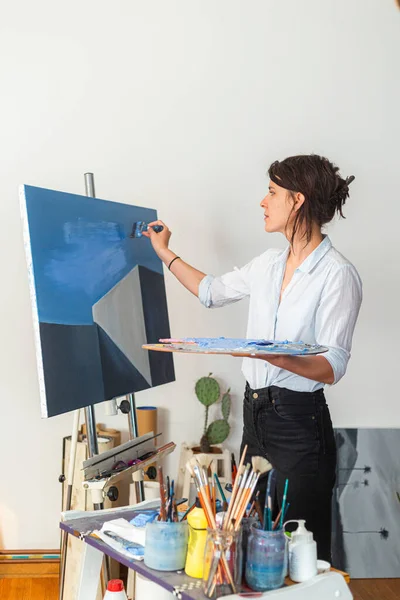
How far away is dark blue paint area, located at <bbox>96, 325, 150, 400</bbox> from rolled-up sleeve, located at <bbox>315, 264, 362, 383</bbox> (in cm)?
58

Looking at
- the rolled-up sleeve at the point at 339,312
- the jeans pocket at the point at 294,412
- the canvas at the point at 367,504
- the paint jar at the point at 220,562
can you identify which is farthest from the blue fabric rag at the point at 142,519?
the canvas at the point at 367,504

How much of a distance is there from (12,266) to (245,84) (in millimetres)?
1173

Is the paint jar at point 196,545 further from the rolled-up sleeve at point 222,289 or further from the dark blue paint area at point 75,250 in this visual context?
the rolled-up sleeve at point 222,289

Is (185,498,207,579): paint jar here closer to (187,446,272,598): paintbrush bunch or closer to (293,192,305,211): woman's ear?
(187,446,272,598): paintbrush bunch

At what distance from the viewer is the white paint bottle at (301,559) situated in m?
1.28

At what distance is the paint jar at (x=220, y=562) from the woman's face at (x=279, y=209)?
950 mm

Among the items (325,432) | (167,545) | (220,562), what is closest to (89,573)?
(167,545)

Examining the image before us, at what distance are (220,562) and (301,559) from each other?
0.55ft

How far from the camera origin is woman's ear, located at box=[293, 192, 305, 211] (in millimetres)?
1877

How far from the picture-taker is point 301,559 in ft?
4.21

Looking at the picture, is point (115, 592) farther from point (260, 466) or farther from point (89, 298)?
point (89, 298)

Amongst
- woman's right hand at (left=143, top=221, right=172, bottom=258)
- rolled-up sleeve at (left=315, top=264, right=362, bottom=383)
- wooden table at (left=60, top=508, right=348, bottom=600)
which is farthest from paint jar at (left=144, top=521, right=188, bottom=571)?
woman's right hand at (left=143, top=221, right=172, bottom=258)

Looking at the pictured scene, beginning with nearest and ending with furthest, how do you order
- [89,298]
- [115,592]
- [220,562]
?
[220,562]
[115,592]
[89,298]

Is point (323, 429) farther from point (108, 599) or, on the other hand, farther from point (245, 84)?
point (245, 84)
